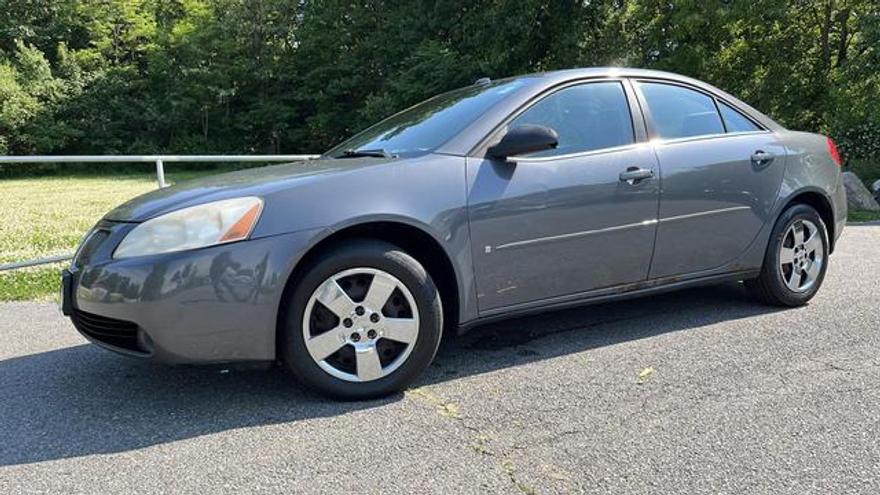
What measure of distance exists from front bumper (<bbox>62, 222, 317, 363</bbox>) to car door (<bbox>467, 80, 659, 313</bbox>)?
0.94 metres

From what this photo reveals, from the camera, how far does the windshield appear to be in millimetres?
3813

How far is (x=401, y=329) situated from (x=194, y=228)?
1018 mm

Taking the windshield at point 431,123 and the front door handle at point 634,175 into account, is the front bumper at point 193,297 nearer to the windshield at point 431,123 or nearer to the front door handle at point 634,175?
the windshield at point 431,123

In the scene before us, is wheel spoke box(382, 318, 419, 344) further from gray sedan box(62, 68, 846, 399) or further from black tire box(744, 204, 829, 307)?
black tire box(744, 204, 829, 307)

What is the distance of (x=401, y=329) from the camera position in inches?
132

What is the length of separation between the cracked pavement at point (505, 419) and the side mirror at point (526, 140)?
1122mm

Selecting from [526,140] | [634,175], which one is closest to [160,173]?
[526,140]

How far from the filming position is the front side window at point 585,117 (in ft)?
12.8

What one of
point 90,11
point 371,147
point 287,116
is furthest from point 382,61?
point 371,147

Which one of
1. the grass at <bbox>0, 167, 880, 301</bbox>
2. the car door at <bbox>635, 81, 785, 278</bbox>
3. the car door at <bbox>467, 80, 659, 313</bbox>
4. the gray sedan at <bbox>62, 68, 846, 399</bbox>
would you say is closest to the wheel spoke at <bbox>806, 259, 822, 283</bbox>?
Result: the gray sedan at <bbox>62, 68, 846, 399</bbox>

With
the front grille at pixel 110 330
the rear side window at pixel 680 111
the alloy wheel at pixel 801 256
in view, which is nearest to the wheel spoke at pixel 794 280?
the alloy wheel at pixel 801 256

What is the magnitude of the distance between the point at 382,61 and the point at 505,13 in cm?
787

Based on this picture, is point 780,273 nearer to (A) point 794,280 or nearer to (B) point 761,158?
(A) point 794,280

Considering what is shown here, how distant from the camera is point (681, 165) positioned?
414 centimetres
